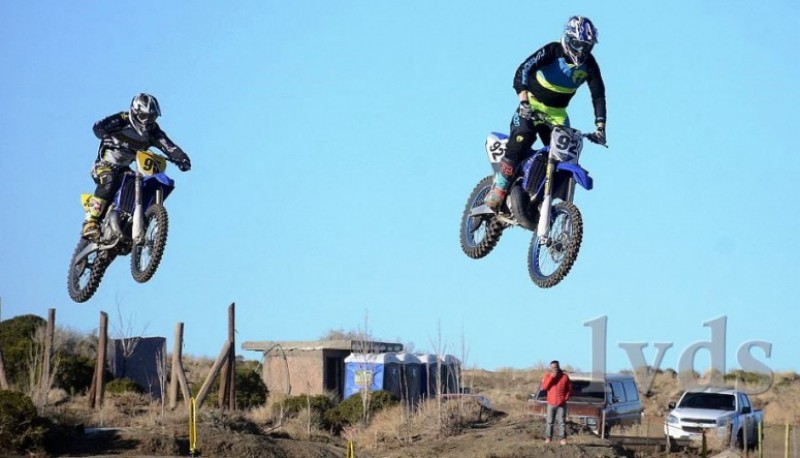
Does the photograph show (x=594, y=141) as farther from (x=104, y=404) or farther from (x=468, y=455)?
(x=104, y=404)

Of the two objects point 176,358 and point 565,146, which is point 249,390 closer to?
point 176,358

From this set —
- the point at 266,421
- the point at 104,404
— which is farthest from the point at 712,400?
the point at 104,404

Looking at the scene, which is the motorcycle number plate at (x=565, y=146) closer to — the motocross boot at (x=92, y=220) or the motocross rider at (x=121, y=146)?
the motocross rider at (x=121, y=146)

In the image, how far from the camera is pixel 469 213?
1780 centimetres

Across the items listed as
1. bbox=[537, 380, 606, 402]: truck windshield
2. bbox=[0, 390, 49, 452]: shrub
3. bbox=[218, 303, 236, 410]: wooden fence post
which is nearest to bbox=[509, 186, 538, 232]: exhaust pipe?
bbox=[0, 390, 49, 452]: shrub

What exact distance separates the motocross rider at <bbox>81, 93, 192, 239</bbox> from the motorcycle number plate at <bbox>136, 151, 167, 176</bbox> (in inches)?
5.6

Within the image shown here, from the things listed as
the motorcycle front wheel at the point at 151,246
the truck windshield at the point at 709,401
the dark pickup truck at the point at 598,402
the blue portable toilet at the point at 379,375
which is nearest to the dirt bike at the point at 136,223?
the motorcycle front wheel at the point at 151,246

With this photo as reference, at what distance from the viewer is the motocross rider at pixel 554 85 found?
48.5ft

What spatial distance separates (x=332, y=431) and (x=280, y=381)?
16.7 meters

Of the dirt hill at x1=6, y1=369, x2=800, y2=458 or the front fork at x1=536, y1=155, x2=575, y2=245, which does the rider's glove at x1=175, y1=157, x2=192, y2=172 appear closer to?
the front fork at x1=536, y1=155, x2=575, y2=245

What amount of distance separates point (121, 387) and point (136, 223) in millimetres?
20115

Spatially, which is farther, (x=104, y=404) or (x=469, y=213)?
(x=104, y=404)

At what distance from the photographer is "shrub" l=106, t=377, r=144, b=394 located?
3628cm

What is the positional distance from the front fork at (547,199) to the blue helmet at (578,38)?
46.4 inches
